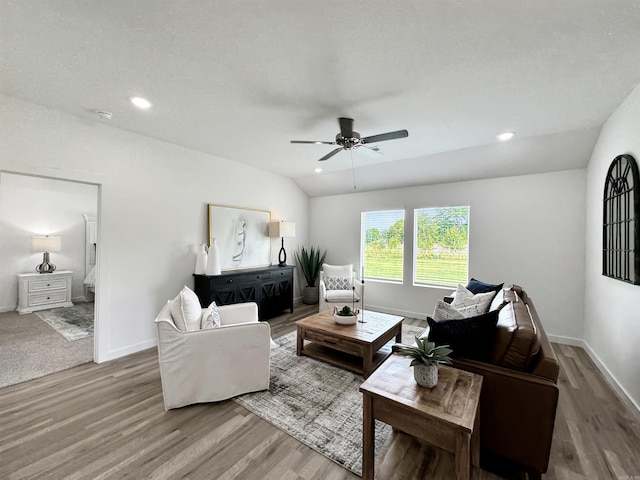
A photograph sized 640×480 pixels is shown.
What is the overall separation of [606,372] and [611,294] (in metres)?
0.81

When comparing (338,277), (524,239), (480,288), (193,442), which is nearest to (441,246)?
(524,239)

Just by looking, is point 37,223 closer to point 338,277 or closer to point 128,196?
point 128,196

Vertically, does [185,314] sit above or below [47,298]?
above

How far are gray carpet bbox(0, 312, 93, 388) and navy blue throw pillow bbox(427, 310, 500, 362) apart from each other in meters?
3.75

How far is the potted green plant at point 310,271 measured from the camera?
5.61 metres

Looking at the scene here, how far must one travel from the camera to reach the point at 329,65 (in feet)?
6.37

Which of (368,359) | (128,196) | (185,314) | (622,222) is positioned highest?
(128,196)

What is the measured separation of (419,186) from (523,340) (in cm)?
359

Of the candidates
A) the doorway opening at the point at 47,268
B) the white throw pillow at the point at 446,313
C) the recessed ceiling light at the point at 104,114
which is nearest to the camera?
the white throw pillow at the point at 446,313

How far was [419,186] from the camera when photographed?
4.78 metres

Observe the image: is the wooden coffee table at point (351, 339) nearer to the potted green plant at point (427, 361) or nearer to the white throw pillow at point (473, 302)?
the white throw pillow at point (473, 302)

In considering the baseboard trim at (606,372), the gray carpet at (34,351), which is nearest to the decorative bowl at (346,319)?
the baseboard trim at (606,372)

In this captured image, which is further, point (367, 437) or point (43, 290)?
point (43, 290)

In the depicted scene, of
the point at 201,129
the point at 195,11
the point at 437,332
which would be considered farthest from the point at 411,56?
the point at 201,129
